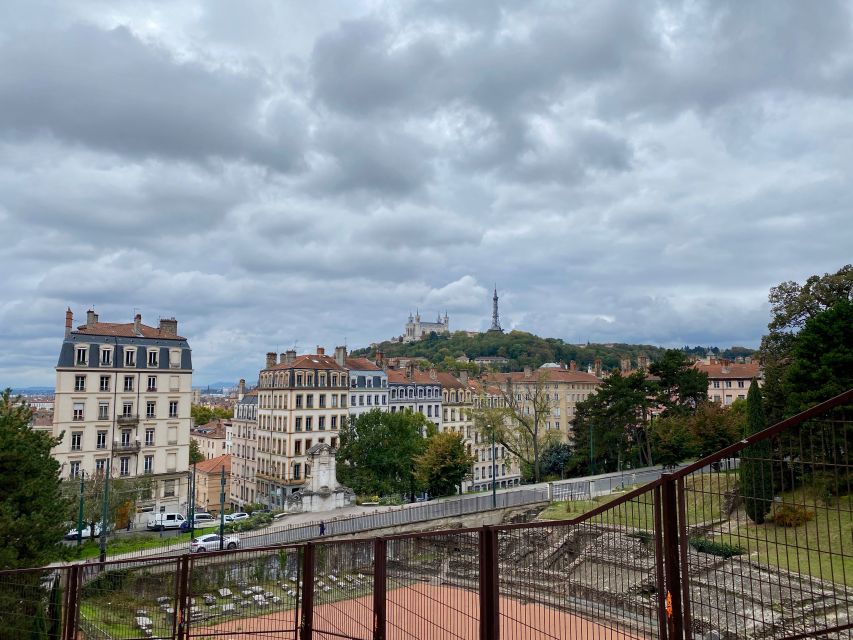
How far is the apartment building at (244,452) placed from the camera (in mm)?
57094

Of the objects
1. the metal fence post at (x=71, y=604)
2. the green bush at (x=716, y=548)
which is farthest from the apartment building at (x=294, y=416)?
the green bush at (x=716, y=548)

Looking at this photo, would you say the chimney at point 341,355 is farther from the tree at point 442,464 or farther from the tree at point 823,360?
the tree at point 823,360

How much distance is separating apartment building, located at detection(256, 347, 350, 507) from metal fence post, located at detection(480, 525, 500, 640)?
4666 centimetres

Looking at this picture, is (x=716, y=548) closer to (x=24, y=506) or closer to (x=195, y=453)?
(x=24, y=506)

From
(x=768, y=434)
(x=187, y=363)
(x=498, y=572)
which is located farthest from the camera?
(x=187, y=363)

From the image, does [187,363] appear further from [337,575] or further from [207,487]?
[337,575]

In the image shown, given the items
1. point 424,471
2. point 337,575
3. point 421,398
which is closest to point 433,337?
point 421,398

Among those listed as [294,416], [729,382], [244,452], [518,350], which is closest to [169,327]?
[294,416]

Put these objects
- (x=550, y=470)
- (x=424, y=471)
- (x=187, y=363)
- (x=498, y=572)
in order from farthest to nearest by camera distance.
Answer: (x=550, y=470) < (x=187, y=363) < (x=424, y=471) < (x=498, y=572)

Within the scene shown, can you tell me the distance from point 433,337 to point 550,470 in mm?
111601

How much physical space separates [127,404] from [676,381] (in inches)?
1571

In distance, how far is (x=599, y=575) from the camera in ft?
14.9

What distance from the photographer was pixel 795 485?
301 cm

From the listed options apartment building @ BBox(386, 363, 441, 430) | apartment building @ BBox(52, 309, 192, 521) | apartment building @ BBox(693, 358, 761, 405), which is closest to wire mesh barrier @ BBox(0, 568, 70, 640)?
apartment building @ BBox(52, 309, 192, 521)
